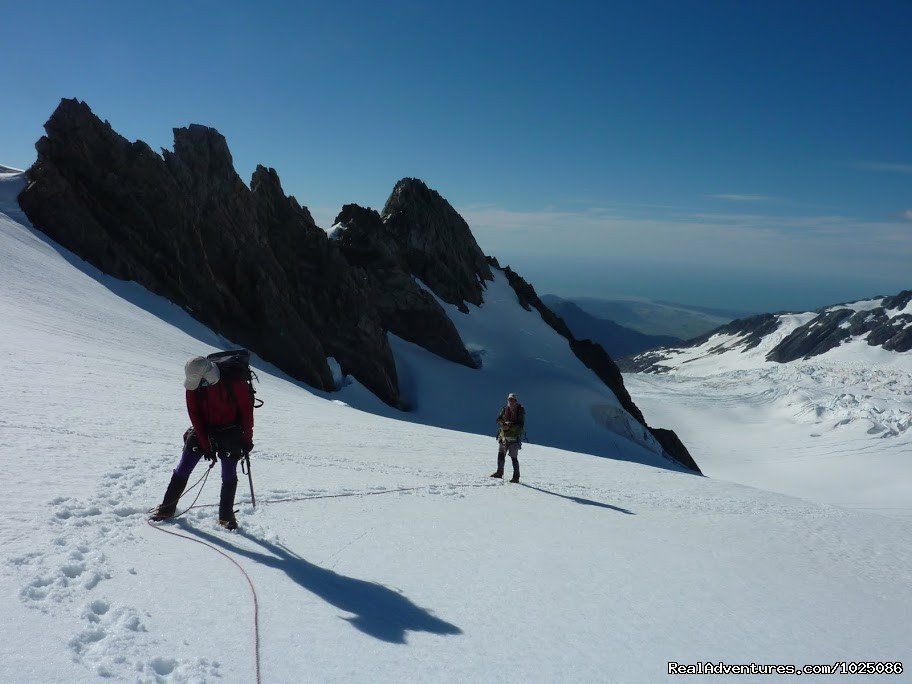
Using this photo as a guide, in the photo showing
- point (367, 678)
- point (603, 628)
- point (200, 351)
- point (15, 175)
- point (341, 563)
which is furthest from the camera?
point (15, 175)

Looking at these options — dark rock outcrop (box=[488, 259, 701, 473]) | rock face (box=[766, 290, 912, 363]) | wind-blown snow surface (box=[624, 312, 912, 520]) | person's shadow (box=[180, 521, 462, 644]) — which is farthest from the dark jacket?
rock face (box=[766, 290, 912, 363])

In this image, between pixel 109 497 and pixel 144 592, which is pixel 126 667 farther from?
pixel 109 497

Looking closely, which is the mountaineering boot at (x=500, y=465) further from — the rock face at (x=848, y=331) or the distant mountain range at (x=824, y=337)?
the rock face at (x=848, y=331)

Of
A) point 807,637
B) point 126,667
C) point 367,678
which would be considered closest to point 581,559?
point 807,637

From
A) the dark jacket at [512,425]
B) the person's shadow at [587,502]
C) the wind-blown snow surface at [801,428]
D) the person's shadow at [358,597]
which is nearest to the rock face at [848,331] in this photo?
the wind-blown snow surface at [801,428]

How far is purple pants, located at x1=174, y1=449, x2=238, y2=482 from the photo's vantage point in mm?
6840

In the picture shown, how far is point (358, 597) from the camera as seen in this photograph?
5.70 metres

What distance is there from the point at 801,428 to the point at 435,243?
193 feet

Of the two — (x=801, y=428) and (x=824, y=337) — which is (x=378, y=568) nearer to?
(x=801, y=428)

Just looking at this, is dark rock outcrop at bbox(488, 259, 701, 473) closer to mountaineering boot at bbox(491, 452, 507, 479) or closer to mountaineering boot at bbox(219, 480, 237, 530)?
mountaineering boot at bbox(491, 452, 507, 479)

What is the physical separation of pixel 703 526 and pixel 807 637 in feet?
17.6

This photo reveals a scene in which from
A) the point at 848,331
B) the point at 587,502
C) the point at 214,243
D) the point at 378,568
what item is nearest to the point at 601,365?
the point at 214,243

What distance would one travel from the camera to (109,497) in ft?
22.9

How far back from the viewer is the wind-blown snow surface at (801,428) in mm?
57156
